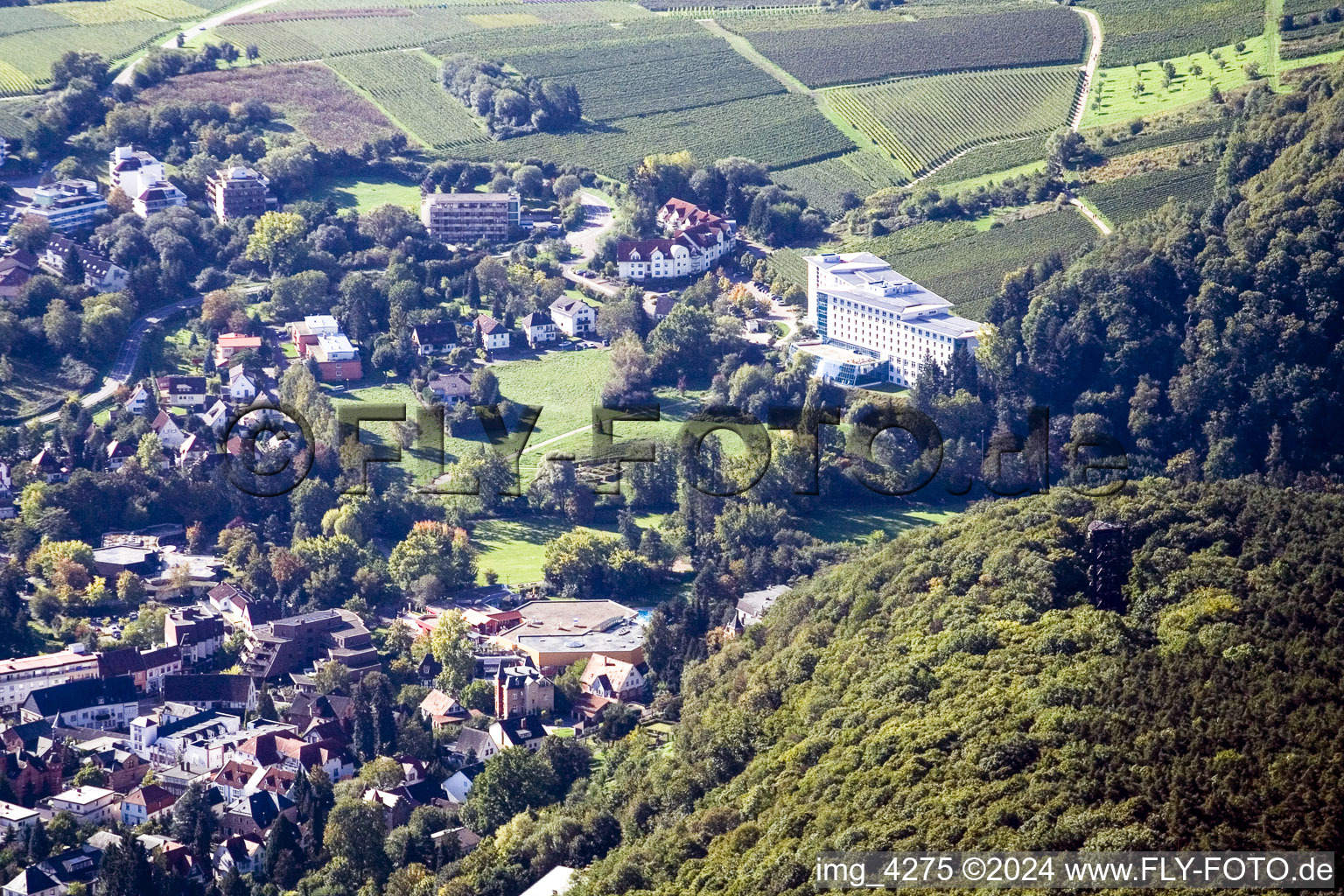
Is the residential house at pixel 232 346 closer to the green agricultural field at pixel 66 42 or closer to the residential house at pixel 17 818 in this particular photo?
the green agricultural field at pixel 66 42

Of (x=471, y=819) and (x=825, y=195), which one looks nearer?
(x=471, y=819)

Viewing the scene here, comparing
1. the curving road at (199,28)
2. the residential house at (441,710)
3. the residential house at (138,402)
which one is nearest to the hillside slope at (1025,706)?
the residential house at (441,710)

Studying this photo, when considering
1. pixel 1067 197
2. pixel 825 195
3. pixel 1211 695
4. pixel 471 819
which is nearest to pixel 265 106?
pixel 825 195

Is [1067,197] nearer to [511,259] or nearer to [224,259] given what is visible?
[511,259]

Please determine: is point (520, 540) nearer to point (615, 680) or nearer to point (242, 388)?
point (615, 680)

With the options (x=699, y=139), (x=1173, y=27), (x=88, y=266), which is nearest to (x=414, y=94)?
(x=699, y=139)

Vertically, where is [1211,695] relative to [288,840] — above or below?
above
